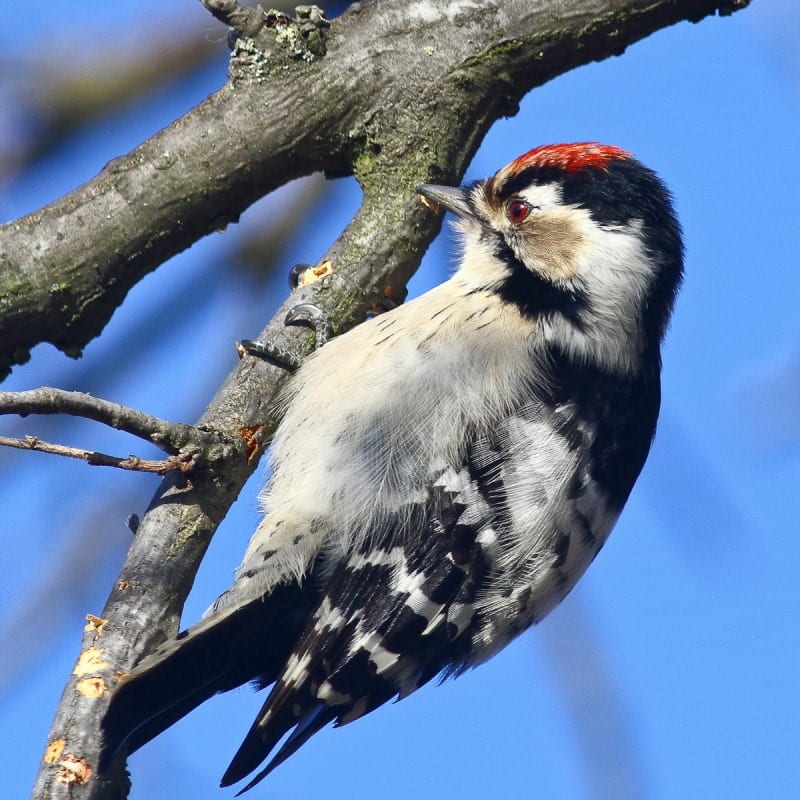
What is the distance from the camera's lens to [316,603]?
3.36 meters

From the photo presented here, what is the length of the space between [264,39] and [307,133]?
28cm

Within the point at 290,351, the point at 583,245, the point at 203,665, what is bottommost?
the point at 203,665

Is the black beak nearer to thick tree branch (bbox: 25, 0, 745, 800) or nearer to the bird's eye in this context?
thick tree branch (bbox: 25, 0, 745, 800)

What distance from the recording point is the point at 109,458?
281 cm

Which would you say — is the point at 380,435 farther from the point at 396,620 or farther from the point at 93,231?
the point at 93,231

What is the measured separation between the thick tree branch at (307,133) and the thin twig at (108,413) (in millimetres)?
483

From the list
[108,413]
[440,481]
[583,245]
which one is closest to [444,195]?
[583,245]

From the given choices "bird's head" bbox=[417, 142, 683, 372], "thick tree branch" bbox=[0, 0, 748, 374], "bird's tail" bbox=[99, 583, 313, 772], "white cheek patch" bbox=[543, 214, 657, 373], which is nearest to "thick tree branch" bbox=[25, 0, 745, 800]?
"thick tree branch" bbox=[0, 0, 748, 374]

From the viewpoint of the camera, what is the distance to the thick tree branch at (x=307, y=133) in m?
3.16

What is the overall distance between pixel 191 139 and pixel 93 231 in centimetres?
39

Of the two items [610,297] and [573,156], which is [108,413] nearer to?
[610,297]

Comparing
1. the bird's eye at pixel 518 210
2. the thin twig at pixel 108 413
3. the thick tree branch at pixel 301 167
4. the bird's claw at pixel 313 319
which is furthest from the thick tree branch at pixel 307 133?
the thin twig at pixel 108 413

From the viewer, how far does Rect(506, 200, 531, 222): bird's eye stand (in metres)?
3.91

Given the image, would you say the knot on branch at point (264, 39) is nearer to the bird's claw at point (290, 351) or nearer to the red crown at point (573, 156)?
the bird's claw at point (290, 351)
